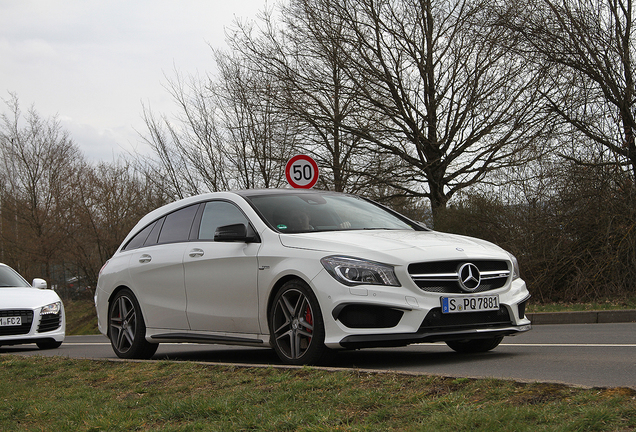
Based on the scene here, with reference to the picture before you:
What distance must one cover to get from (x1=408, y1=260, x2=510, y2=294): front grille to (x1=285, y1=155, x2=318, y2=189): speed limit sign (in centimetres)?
742

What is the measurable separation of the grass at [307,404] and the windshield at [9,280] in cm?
753

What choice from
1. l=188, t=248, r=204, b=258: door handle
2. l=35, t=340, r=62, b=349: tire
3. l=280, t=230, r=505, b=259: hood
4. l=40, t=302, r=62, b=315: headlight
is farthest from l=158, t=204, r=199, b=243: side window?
l=35, t=340, r=62, b=349: tire

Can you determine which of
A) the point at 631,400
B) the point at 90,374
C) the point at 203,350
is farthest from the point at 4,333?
the point at 631,400

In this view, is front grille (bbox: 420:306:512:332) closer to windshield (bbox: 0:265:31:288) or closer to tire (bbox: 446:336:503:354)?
tire (bbox: 446:336:503:354)

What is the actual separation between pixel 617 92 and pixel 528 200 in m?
2.93

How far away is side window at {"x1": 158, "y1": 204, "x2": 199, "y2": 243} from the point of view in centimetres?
804

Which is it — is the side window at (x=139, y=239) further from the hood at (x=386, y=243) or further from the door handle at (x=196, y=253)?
the hood at (x=386, y=243)

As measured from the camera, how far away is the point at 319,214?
282 inches

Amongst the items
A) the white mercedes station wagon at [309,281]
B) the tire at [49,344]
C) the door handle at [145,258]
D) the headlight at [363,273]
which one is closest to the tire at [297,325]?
the white mercedes station wagon at [309,281]

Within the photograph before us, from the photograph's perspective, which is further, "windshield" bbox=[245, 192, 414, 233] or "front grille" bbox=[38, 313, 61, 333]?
"front grille" bbox=[38, 313, 61, 333]

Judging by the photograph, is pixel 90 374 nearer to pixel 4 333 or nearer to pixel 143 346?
pixel 143 346

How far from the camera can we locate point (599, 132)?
15.8 meters

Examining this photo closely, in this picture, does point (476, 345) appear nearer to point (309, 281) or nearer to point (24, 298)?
point (309, 281)

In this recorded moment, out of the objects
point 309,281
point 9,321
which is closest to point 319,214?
point 309,281
